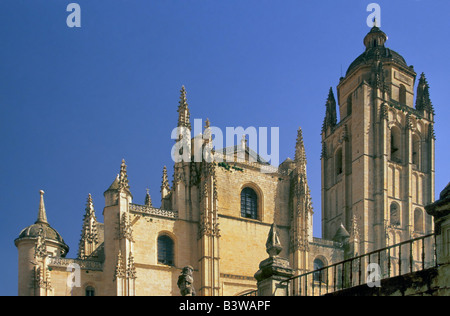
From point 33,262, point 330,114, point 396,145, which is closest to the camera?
point 33,262

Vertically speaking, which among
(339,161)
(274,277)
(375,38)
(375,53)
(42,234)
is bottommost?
(274,277)

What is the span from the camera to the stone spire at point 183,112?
34.5 m

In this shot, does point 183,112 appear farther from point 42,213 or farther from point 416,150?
point 416,150

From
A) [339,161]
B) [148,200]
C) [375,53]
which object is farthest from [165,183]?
[375,53]

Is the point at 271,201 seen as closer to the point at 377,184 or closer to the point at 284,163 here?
the point at 284,163

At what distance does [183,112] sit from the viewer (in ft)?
114

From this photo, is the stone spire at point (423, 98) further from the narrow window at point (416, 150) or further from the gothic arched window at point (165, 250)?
the gothic arched window at point (165, 250)

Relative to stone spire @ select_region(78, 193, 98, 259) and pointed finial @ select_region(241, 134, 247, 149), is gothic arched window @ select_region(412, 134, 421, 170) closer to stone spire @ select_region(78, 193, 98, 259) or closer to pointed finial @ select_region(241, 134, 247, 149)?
pointed finial @ select_region(241, 134, 247, 149)

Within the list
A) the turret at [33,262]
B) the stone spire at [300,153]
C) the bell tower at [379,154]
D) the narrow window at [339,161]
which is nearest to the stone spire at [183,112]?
the stone spire at [300,153]

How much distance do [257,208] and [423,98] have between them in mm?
21775

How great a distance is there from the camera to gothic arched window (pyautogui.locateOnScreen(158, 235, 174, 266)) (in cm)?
3206

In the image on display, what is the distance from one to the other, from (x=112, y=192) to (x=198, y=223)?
5314 millimetres

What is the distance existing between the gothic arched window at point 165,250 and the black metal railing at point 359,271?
7.04 metres

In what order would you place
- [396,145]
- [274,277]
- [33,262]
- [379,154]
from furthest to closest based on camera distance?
[396,145] → [379,154] → [33,262] → [274,277]
